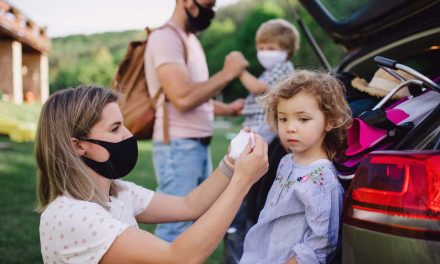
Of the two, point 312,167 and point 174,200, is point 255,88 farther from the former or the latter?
point 312,167

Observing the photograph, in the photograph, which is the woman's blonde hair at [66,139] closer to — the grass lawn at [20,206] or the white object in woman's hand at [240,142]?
the white object in woman's hand at [240,142]

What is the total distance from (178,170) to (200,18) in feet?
3.44

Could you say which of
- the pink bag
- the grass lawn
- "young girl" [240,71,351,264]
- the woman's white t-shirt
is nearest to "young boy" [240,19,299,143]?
the grass lawn

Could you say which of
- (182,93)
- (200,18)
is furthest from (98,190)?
(200,18)

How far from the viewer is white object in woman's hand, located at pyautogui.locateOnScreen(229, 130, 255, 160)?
2000mm

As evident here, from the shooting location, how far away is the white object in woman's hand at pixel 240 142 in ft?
6.56

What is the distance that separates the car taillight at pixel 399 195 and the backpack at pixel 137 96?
2120mm

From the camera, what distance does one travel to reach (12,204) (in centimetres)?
Answer: 674

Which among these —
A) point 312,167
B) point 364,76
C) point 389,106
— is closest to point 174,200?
point 312,167

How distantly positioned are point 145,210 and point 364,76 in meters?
1.51

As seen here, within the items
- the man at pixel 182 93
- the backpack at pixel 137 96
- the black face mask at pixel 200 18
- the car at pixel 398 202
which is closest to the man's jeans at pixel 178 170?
the man at pixel 182 93

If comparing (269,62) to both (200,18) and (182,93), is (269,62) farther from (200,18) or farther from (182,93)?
(182,93)

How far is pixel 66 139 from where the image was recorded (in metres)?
2.02

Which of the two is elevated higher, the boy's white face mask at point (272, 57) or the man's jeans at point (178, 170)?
the boy's white face mask at point (272, 57)
